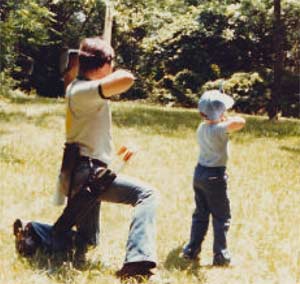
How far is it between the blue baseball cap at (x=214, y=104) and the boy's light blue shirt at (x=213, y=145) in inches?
4.6

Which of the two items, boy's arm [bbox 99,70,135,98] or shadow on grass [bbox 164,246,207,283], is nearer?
boy's arm [bbox 99,70,135,98]

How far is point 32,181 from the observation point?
32.6ft

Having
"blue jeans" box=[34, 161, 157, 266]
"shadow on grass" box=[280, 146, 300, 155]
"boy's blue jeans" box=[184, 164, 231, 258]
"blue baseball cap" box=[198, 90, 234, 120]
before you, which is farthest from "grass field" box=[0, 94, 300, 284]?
"blue baseball cap" box=[198, 90, 234, 120]

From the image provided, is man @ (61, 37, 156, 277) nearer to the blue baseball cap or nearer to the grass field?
the grass field

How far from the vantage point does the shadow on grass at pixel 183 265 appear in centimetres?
611

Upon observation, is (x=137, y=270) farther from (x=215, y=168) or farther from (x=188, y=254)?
(x=215, y=168)

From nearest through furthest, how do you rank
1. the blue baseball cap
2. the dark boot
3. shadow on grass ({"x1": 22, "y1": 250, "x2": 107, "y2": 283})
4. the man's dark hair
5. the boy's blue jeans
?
the dark boot, the man's dark hair, shadow on grass ({"x1": 22, "y1": 250, "x2": 107, "y2": 283}), the blue baseball cap, the boy's blue jeans

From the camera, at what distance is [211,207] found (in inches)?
250

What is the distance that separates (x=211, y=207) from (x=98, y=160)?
1297mm

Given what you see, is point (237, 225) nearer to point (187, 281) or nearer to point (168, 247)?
point (168, 247)

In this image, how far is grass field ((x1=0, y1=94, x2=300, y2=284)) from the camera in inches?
240

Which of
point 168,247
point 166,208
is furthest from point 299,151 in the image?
point 168,247

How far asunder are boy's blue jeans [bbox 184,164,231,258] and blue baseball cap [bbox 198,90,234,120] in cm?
56

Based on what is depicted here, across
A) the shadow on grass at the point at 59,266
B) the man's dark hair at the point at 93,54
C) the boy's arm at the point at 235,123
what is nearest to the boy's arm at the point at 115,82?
the man's dark hair at the point at 93,54
